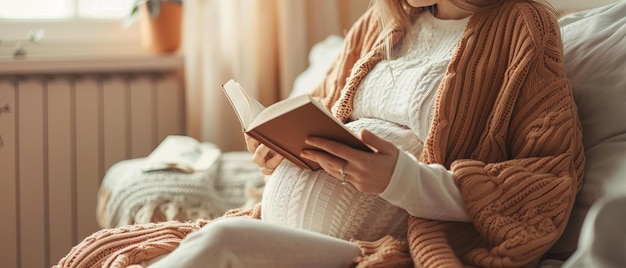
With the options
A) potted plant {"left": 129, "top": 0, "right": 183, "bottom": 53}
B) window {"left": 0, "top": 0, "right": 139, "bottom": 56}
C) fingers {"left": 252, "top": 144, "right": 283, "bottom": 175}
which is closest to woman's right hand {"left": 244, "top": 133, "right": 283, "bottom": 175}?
fingers {"left": 252, "top": 144, "right": 283, "bottom": 175}

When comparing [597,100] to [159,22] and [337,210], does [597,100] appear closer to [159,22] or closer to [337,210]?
[337,210]

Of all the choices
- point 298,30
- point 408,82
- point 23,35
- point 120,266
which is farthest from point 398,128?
point 23,35

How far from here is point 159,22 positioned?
8.52ft

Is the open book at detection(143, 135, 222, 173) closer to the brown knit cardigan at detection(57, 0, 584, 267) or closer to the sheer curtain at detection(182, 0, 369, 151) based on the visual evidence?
the sheer curtain at detection(182, 0, 369, 151)

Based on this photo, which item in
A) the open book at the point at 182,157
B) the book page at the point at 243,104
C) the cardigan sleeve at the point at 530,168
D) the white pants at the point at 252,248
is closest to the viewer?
the white pants at the point at 252,248

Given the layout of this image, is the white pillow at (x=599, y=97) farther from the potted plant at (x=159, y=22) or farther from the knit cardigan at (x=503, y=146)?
the potted plant at (x=159, y=22)

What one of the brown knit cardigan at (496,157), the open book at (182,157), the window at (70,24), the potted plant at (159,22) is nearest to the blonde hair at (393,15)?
the brown knit cardigan at (496,157)

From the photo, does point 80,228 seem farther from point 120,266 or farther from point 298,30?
point 120,266

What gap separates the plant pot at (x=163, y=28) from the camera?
2.60 meters

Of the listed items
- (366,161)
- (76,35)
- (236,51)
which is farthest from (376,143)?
(76,35)

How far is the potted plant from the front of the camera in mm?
2574

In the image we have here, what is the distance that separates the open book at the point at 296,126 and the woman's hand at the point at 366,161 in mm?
10

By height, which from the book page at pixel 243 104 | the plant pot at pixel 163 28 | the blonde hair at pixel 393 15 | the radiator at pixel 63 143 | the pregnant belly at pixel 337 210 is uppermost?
the blonde hair at pixel 393 15

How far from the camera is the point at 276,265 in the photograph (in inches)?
43.9
